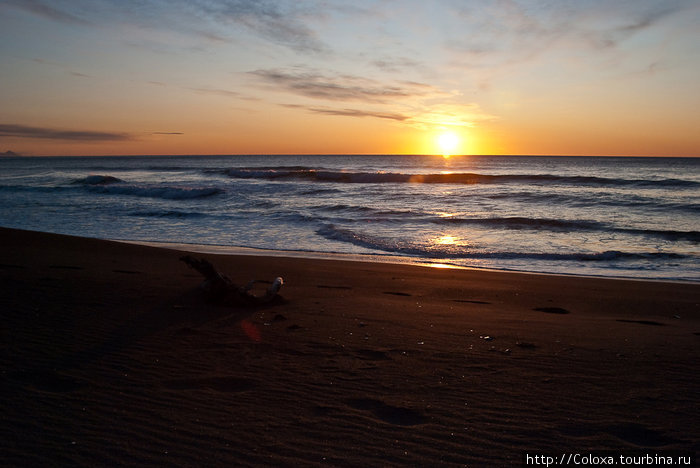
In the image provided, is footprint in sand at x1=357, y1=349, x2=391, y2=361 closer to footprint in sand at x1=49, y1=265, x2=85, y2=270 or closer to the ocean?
footprint in sand at x1=49, y1=265, x2=85, y2=270

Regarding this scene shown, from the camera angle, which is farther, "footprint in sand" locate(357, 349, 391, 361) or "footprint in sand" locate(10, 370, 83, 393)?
"footprint in sand" locate(357, 349, 391, 361)

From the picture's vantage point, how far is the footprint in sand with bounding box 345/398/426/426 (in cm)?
307

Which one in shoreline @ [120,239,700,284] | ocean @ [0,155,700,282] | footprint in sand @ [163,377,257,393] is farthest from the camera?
ocean @ [0,155,700,282]

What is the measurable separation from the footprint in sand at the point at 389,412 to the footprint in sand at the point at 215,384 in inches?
31.3

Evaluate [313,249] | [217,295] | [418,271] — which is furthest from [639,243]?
[217,295]

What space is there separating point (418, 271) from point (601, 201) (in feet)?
69.0

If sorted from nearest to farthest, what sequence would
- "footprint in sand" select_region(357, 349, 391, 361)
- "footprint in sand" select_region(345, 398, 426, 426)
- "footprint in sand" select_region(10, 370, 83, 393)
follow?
"footprint in sand" select_region(345, 398, 426, 426)
"footprint in sand" select_region(10, 370, 83, 393)
"footprint in sand" select_region(357, 349, 391, 361)

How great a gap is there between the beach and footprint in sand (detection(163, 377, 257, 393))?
0.05 feet

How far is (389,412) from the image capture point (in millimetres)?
3189

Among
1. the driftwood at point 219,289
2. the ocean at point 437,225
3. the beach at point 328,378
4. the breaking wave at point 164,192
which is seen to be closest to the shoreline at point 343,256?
the ocean at point 437,225

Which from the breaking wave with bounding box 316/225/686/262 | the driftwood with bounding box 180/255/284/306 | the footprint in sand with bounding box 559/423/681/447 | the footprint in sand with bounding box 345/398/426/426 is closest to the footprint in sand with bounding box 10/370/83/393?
the footprint in sand with bounding box 345/398/426/426

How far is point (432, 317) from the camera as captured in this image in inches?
218

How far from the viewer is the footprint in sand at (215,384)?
347 cm

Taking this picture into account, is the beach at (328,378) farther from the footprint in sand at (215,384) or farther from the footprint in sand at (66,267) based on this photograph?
the footprint in sand at (66,267)
